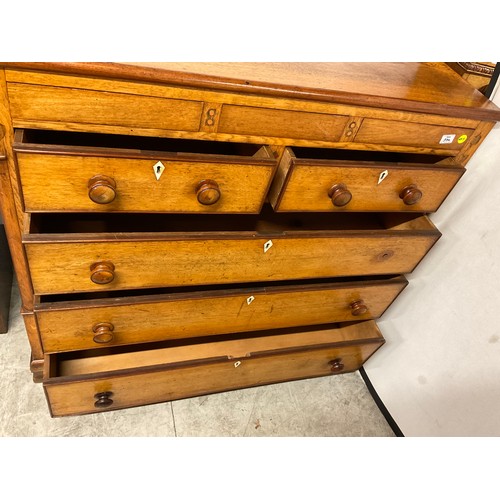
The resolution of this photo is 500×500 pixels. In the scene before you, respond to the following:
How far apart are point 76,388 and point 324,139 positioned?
0.85 m

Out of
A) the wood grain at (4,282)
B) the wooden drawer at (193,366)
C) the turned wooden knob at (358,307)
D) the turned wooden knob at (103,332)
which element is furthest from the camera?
the wood grain at (4,282)

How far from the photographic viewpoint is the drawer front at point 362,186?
814 mm

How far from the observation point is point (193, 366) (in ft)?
3.67

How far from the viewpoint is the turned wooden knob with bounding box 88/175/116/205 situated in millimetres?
681

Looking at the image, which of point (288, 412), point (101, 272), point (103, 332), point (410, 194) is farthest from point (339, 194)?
point (288, 412)

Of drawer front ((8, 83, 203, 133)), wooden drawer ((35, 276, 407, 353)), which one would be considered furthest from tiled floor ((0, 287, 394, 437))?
drawer front ((8, 83, 203, 133))

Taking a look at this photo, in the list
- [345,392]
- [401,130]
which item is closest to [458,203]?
[401,130]

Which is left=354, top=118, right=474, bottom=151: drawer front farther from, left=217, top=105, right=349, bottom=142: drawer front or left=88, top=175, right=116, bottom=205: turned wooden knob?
left=88, top=175, right=116, bottom=205: turned wooden knob

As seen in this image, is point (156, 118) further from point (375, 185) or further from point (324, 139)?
point (375, 185)

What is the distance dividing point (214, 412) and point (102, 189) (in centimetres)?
87

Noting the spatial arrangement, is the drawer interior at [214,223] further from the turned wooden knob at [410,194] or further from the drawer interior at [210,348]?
the drawer interior at [210,348]

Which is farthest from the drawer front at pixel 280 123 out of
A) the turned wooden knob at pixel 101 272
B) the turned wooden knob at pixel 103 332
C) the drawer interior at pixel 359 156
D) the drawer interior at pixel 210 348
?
the drawer interior at pixel 210 348

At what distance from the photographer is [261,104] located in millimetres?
716

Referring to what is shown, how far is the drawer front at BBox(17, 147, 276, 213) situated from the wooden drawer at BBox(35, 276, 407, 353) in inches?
10.0
